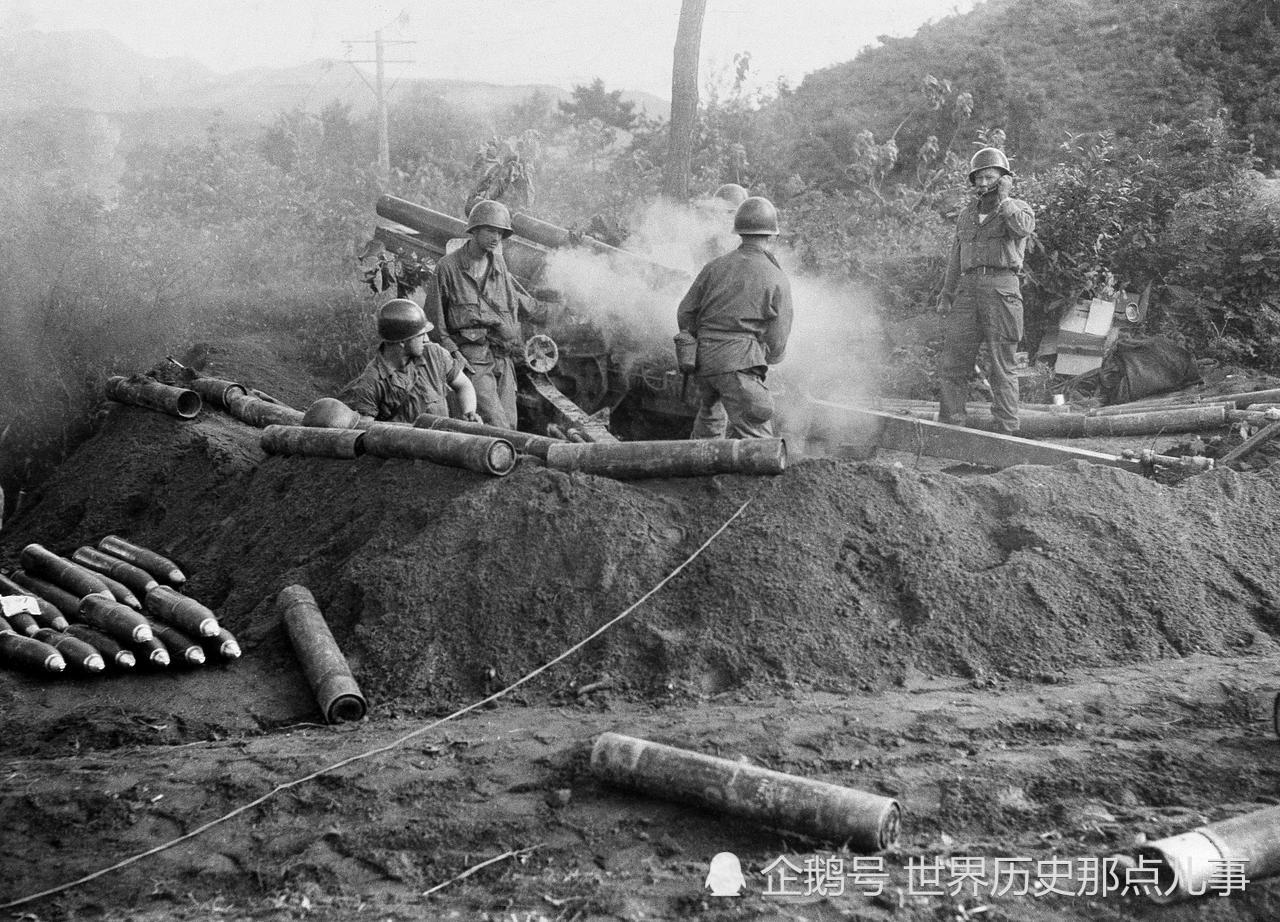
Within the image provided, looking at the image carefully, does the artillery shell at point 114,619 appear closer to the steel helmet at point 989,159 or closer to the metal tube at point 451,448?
the metal tube at point 451,448

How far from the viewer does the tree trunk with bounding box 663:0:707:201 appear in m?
15.0

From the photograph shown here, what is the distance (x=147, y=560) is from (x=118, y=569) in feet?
0.97

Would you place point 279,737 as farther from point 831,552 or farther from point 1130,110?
point 1130,110

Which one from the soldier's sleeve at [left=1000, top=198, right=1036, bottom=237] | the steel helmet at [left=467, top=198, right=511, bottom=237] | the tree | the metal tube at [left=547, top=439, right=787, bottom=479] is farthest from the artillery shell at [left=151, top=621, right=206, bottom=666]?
the tree

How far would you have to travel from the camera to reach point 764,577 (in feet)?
19.3

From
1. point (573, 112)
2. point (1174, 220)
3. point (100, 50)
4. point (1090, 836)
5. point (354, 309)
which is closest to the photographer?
point (1090, 836)

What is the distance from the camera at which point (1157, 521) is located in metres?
6.62

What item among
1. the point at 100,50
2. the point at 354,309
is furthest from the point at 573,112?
the point at 100,50

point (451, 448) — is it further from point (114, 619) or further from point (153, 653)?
point (114, 619)

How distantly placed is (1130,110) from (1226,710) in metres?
17.6

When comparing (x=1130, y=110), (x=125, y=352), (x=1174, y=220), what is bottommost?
(x=125, y=352)

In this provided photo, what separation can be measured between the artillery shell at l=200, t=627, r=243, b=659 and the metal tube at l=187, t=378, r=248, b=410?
4.80m

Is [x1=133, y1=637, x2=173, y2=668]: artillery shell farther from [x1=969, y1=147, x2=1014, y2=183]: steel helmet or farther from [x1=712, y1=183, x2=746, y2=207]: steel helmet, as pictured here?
[x1=712, y1=183, x2=746, y2=207]: steel helmet

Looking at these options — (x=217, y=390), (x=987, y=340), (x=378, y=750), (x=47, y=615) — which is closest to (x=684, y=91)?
(x=987, y=340)
